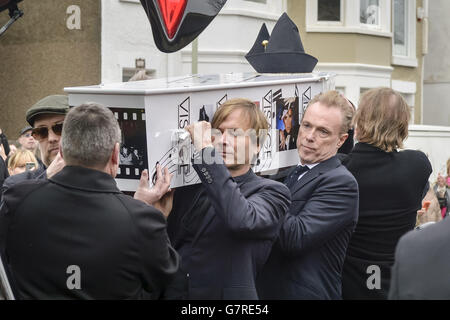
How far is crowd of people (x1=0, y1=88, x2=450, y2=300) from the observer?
2775 millimetres

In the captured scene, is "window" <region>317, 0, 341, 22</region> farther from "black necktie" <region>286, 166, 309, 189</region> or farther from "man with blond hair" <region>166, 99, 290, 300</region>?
"man with blond hair" <region>166, 99, 290, 300</region>

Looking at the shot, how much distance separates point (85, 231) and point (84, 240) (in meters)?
0.03

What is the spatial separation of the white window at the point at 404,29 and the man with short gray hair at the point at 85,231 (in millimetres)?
17829

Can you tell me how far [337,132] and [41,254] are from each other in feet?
5.17

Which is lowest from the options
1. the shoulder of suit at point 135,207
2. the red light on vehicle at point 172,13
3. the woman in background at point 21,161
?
the woman in background at point 21,161

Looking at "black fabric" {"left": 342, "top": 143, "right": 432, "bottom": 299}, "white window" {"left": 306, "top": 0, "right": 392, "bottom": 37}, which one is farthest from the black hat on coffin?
"white window" {"left": 306, "top": 0, "right": 392, "bottom": 37}

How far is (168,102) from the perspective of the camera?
326 centimetres

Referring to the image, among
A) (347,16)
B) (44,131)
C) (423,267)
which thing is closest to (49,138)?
(44,131)

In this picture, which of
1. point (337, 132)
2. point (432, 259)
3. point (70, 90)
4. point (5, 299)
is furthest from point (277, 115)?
point (432, 259)

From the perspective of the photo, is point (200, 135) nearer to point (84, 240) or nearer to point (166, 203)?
point (166, 203)

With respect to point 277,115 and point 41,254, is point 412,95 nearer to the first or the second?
point 277,115

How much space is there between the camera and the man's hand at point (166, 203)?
11.2 ft

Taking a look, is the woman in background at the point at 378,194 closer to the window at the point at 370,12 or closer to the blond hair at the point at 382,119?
the blond hair at the point at 382,119

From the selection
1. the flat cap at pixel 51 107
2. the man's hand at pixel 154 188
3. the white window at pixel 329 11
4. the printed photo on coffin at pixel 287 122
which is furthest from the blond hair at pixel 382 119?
the white window at pixel 329 11
